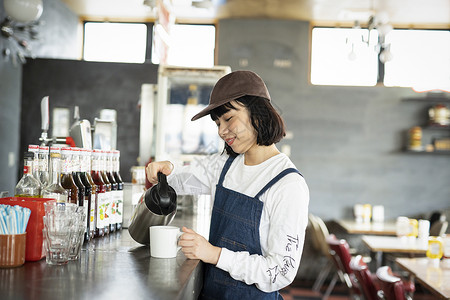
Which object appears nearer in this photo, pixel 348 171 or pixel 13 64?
pixel 13 64

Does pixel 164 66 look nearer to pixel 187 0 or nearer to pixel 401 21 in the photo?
pixel 187 0

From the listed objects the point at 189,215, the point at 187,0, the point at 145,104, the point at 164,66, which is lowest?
the point at 189,215

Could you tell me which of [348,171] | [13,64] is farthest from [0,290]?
[348,171]

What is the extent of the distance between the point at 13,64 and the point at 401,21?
4.97 m

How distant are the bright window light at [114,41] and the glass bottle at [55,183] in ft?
18.7

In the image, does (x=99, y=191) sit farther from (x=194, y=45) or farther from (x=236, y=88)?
(x=194, y=45)

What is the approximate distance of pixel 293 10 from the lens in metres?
6.32

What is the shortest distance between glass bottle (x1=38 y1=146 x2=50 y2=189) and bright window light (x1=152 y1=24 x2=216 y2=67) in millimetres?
5541

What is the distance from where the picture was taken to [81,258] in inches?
54.1

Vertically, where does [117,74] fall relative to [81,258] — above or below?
above

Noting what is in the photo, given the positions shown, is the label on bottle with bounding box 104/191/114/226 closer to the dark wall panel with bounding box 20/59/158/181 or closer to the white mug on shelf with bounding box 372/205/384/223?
the dark wall panel with bounding box 20/59/158/181

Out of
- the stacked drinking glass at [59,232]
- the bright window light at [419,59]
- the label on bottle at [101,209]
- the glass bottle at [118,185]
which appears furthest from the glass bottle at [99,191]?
the bright window light at [419,59]

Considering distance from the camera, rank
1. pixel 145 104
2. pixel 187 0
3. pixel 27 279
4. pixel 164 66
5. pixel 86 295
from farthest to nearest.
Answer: pixel 187 0 < pixel 145 104 < pixel 164 66 < pixel 27 279 < pixel 86 295

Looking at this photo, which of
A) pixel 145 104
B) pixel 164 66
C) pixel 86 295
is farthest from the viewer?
pixel 145 104
